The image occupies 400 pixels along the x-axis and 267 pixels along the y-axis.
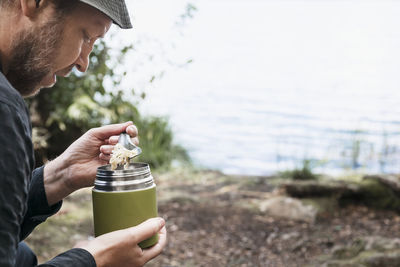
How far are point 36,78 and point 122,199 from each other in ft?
1.53

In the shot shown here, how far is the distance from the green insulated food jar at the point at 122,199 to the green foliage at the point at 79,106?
271 cm

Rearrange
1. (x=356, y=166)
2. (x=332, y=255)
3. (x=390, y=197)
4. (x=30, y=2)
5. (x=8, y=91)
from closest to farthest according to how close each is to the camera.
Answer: (x=8, y=91)
(x=30, y=2)
(x=332, y=255)
(x=390, y=197)
(x=356, y=166)

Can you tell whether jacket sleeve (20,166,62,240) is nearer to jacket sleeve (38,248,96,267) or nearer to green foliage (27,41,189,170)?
jacket sleeve (38,248,96,267)

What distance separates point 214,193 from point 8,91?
425 centimetres

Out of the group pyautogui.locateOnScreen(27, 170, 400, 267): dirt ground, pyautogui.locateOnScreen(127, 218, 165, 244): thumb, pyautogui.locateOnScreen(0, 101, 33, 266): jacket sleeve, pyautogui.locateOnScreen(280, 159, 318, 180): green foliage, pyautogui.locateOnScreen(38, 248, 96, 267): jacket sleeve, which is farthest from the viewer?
pyautogui.locateOnScreen(280, 159, 318, 180): green foliage

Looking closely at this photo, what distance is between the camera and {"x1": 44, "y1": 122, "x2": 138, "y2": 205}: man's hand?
1845mm

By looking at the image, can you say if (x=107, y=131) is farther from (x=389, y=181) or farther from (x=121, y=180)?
(x=389, y=181)

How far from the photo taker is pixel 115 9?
138 centimetres

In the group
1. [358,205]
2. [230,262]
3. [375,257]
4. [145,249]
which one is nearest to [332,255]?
[375,257]

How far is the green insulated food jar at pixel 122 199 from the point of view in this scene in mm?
1396

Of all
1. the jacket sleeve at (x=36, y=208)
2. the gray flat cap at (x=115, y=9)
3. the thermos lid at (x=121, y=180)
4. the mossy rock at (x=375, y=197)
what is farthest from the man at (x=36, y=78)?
the mossy rock at (x=375, y=197)

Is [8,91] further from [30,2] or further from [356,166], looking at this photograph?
[356,166]

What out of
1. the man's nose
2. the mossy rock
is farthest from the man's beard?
the mossy rock

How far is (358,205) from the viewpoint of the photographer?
15.3 ft
